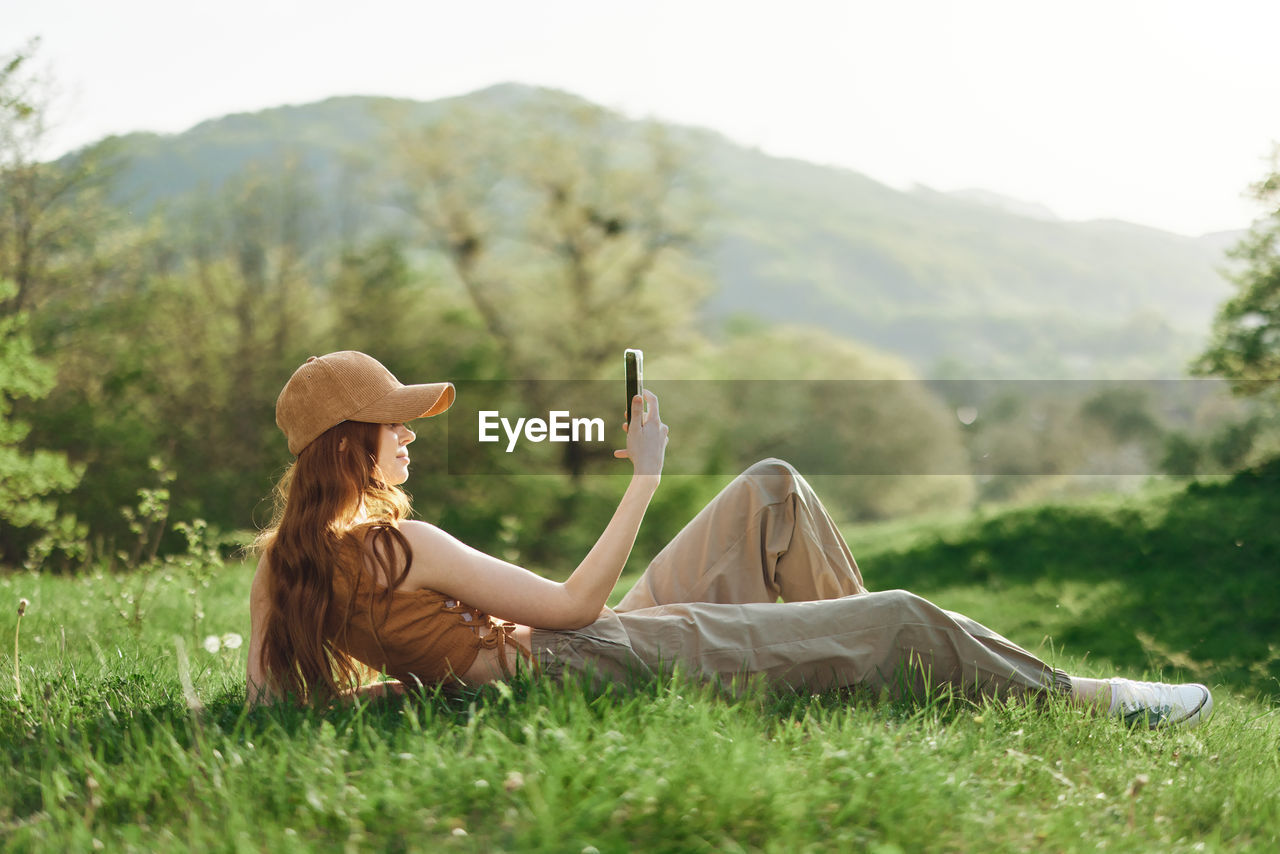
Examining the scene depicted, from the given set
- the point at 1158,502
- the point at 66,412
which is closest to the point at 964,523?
the point at 1158,502

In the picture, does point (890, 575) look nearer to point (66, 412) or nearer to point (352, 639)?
point (352, 639)

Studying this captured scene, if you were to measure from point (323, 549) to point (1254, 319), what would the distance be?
8.86 metres

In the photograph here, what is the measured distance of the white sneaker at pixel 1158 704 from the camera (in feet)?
8.48

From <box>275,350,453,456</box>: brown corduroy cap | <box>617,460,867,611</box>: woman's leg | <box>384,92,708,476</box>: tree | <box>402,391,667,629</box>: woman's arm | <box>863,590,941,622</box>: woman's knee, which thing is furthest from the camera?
<box>384,92,708,476</box>: tree

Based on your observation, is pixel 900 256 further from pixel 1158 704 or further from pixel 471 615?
pixel 471 615

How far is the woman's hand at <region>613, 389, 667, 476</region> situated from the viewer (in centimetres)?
233

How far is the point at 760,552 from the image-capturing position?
9.35 feet

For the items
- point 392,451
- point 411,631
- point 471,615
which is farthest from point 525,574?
point 392,451

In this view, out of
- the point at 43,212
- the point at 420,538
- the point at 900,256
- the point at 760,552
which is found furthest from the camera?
the point at 900,256

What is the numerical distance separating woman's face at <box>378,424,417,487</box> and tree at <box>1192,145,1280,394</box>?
8231mm

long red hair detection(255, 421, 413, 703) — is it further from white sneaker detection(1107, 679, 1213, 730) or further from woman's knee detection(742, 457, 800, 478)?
white sneaker detection(1107, 679, 1213, 730)

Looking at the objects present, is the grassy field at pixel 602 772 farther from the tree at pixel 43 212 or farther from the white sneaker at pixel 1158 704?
the tree at pixel 43 212

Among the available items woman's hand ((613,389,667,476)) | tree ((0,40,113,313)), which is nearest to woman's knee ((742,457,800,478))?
woman's hand ((613,389,667,476))

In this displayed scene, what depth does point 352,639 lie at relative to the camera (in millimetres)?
2459
